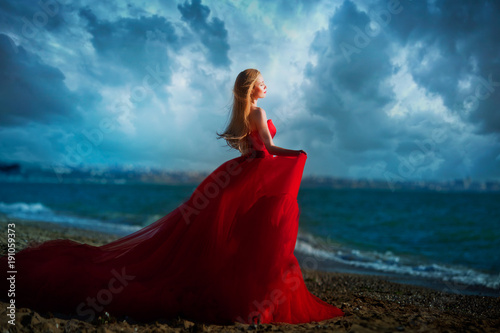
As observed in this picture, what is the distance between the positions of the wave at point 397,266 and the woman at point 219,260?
6.33 meters

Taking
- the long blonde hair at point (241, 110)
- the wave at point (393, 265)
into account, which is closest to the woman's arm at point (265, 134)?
the long blonde hair at point (241, 110)

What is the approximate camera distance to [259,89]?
14.6 ft

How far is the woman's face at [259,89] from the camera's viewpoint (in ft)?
14.6

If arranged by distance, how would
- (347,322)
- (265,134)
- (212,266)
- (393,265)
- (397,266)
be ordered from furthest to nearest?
(393,265) < (397,266) < (265,134) < (212,266) < (347,322)

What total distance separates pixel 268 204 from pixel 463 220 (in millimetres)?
30541

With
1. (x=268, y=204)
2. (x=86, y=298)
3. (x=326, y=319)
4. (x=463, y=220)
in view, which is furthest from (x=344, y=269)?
(x=463, y=220)

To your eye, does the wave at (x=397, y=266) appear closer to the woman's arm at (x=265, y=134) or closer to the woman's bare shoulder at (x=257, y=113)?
the woman's arm at (x=265, y=134)

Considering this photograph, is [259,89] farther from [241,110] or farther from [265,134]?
[265,134]

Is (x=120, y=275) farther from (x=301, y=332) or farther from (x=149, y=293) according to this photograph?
(x=301, y=332)

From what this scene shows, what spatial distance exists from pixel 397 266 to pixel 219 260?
9211 mm

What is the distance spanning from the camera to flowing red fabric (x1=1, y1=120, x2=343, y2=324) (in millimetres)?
3783

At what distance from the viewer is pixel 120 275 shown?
13.4 ft

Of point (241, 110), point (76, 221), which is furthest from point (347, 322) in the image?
point (76, 221)

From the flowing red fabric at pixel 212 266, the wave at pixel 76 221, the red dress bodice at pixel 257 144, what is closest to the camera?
the flowing red fabric at pixel 212 266
